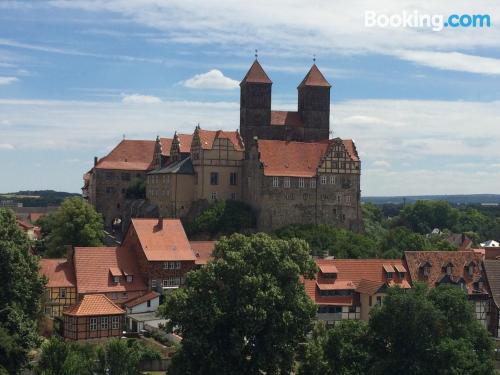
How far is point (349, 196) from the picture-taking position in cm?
9075

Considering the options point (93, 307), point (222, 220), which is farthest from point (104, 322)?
point (222, 220)

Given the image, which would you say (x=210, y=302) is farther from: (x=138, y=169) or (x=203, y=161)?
(x=138, y=169)

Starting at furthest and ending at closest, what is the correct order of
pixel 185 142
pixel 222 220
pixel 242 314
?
pixel 185 142 < pixel 222 220 < pixel 242 314

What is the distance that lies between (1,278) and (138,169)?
164ft

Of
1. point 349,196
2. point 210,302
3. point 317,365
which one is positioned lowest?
point 317,365

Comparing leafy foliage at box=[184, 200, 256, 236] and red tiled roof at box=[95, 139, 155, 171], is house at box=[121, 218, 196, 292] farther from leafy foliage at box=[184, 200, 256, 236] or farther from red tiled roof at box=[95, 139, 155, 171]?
red tiled roof at box=[95, 139, 155, 171]

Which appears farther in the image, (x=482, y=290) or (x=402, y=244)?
(x=402, y=244)

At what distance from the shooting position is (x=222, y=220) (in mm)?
86938

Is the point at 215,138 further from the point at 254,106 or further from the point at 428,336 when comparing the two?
the point at 428,336

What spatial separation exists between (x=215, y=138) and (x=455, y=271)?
31.0 metres

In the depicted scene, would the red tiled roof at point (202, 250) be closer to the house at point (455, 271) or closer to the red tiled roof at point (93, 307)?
the red tiled roof at point (93, 307)

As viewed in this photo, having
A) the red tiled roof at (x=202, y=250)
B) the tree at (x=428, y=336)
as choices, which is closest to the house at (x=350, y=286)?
the red tiled roof at (x=202, y=250)

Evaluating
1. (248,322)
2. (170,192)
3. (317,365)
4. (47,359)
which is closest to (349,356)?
(317,365)

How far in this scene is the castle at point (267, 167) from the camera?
87812 mm
